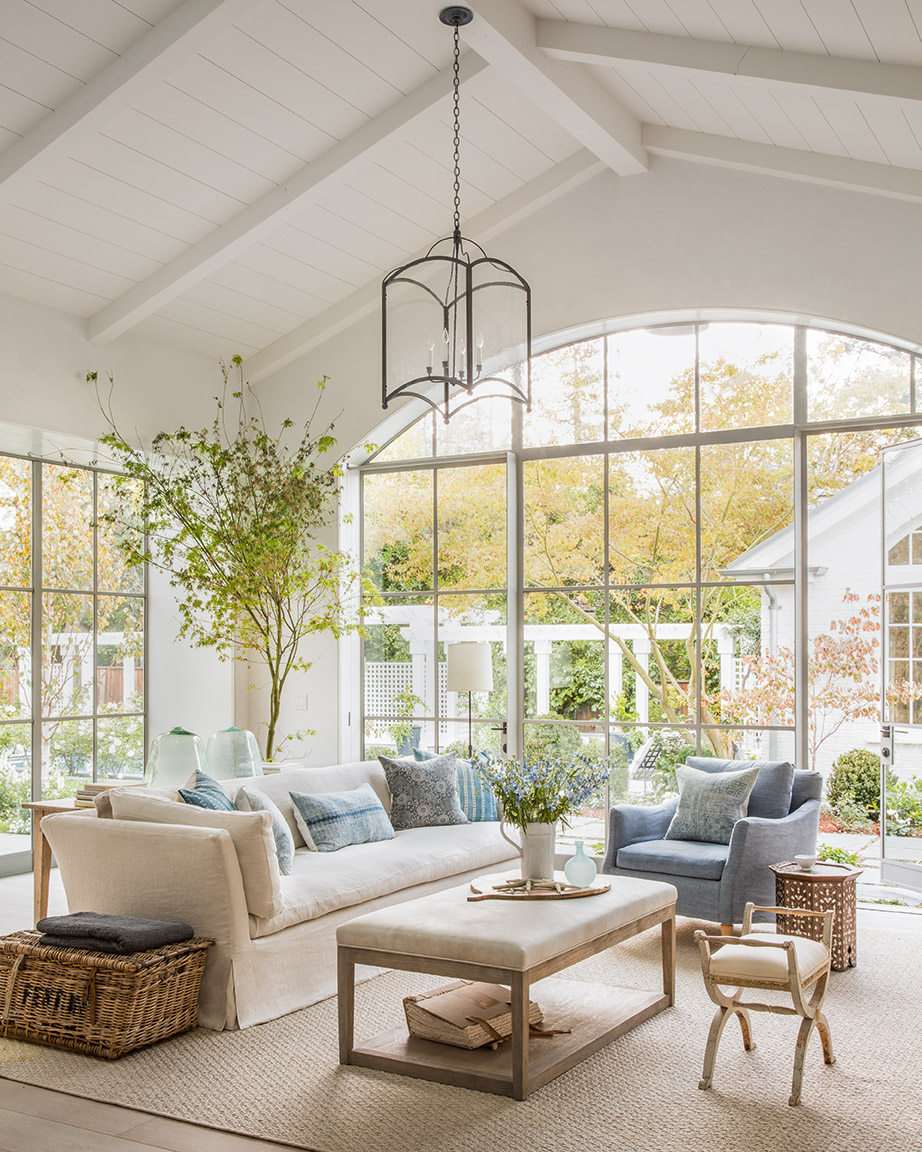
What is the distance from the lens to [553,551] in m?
6.84

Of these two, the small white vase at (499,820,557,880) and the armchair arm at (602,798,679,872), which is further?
the armchair arm at (602,798,679,872)

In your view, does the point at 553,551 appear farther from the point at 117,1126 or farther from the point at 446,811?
the point at 117,1126

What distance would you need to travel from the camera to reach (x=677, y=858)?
515cm

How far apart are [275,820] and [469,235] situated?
393cm

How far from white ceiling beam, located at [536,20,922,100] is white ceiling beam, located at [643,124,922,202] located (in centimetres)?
104

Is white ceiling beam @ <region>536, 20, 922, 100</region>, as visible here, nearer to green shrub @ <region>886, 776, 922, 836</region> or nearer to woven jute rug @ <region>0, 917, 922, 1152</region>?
green shrub @ <region>886, 776, 922, 836</region>

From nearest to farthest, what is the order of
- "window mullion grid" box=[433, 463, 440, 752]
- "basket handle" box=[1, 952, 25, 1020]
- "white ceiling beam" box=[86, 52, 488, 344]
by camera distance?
"basket handle" box=[1, 952, 25, 1020], "white ceiling beam" box=[86, 52, 488, 344], "window mullion grid" box=[433, 463, 440, 752]

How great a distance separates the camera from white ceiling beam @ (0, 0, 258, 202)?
4.39 metres

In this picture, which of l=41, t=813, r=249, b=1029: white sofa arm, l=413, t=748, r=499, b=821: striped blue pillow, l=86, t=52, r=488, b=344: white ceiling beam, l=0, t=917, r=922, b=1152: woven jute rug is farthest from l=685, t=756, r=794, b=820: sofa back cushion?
l=86, t=52, r=488, b=344: white ceiling beam

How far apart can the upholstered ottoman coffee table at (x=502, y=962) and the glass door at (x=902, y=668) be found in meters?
2.13

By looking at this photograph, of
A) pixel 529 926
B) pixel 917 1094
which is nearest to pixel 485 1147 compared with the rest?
pixel 529 926

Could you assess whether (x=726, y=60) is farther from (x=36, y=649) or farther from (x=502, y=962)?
(x=36, y=649)

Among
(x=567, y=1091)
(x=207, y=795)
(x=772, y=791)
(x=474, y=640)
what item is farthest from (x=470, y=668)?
(x=567, y=1091)

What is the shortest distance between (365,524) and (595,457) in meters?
1.68
